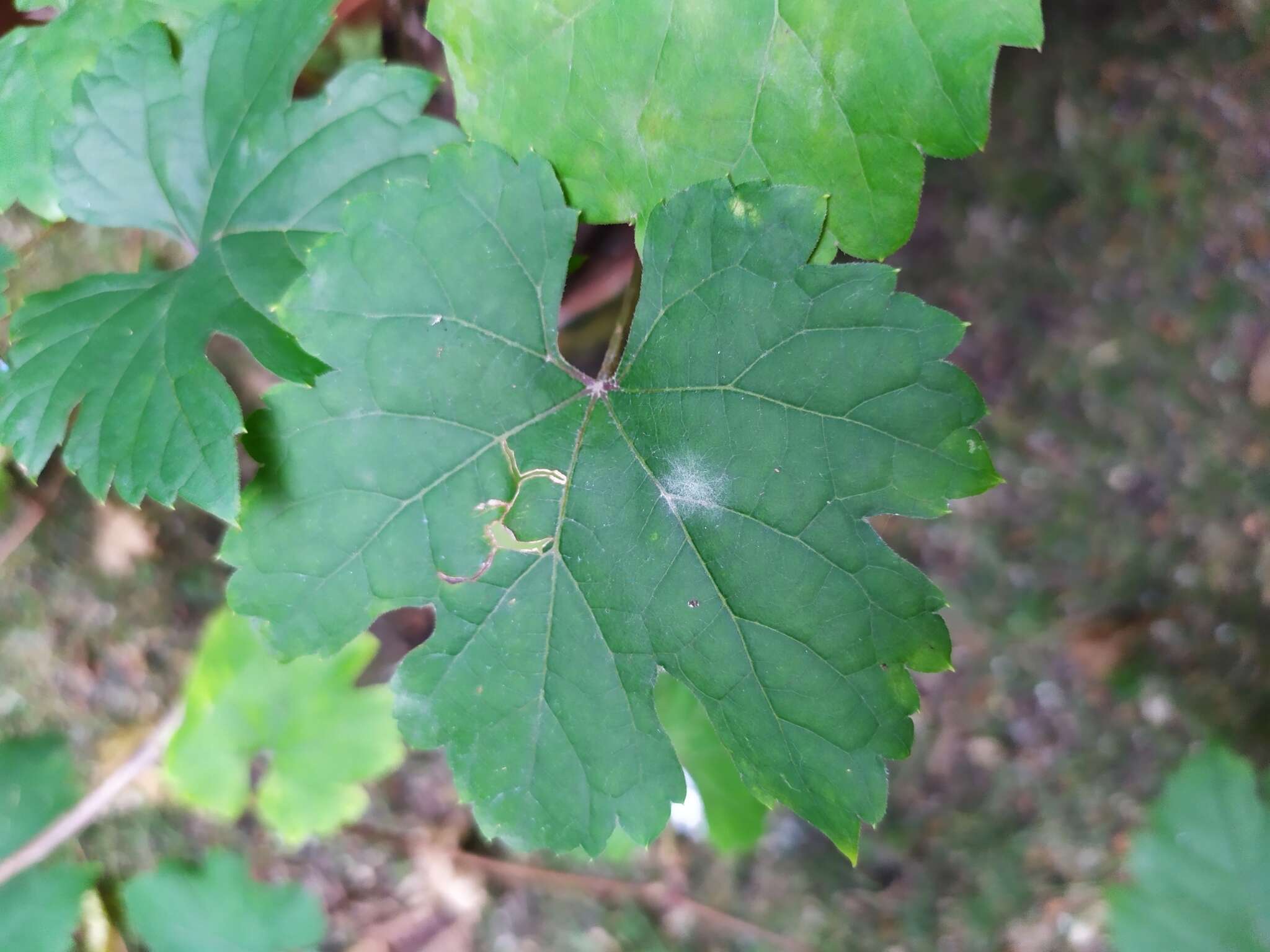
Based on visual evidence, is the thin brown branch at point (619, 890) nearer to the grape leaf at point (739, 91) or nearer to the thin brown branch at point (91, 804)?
the thin brown branch at point (91, 804)

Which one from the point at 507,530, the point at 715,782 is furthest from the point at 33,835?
the point at 507,530

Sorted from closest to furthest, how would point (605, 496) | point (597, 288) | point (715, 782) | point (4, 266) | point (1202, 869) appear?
point (605, 496) → point (4, 266) → point (597, 288) → point (1202, 869) → point (715, 782)

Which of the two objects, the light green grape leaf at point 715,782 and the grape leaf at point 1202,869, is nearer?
the grape leaf at point 1202,869

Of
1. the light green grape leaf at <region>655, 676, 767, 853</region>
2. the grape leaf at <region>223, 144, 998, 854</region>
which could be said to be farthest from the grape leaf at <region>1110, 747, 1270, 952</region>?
the grape leaf at <region>223, 144, 998, 854</region>

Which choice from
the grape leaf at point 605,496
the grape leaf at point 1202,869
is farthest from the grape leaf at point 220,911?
the grape leaf at point 1202,869

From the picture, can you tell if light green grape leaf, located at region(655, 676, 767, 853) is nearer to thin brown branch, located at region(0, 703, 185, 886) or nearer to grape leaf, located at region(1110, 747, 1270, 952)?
grape leaf, located at region(1110, 747, 1270, 952)

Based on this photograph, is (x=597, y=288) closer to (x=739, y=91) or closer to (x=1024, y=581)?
(x=739, y=91)

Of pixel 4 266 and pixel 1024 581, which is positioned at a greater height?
pixel 4 266

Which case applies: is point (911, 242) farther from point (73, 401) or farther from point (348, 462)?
point (73, 401)
